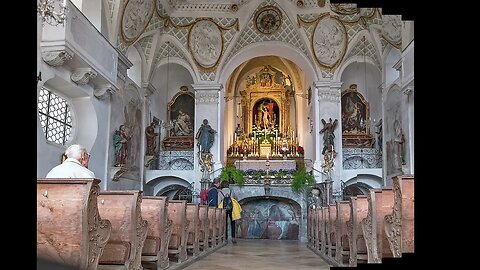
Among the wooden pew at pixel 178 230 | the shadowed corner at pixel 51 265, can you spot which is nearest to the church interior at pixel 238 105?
the wooden pew at pixel 178 230

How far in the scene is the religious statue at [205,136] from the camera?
59.6 ft

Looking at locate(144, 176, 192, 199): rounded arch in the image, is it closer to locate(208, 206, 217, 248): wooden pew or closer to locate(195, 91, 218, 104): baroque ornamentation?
locate(195, 91, 218, 104): baroque ornamentation

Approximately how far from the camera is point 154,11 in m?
16.8

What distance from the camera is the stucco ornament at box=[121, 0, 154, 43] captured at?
14.6 metres

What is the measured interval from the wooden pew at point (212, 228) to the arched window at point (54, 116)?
4.00 m

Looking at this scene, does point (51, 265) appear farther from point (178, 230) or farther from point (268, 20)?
point (268, 20)

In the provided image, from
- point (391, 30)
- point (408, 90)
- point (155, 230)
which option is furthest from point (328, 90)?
point (155, 230)

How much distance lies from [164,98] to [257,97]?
5775 millimetres

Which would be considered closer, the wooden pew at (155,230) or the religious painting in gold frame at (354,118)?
the wooden pew at (155,230)

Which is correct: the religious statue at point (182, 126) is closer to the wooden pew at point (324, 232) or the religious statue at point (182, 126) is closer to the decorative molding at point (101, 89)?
the decorative molding at point (101, 89)

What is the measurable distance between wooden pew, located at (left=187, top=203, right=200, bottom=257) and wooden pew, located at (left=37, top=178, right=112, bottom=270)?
13.8 feet
